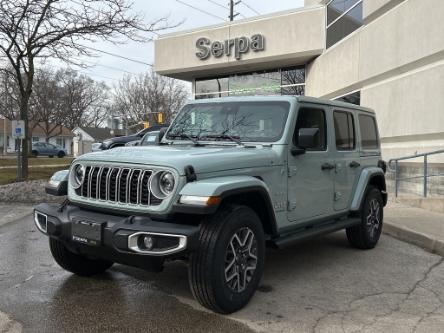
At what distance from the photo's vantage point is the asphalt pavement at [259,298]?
3.92 m

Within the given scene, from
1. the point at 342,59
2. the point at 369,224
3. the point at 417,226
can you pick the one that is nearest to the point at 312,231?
the point at 369,224

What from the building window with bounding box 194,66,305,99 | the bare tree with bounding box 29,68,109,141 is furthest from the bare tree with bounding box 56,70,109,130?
the building window with bounding box 194,66,305,99

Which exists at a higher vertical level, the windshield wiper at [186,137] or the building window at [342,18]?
the building window at [342,18]

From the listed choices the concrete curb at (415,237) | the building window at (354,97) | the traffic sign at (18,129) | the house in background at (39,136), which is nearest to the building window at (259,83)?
the building window at (354,97)

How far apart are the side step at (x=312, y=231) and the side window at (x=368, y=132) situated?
1.10 m

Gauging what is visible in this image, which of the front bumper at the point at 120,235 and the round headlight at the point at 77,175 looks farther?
the round headlight at the point at 77,175

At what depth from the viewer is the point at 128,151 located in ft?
14.7

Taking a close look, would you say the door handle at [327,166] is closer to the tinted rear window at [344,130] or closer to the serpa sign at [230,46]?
the tinted rear window at [344,130]

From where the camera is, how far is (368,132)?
6891 mm

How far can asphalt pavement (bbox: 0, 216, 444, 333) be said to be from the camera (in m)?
3.92

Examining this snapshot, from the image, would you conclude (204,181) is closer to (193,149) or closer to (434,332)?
(193,149)

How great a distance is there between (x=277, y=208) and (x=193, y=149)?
3.24ft

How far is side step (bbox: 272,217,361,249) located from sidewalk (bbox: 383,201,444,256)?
135 centimetres

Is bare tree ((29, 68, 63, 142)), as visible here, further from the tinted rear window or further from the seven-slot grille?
the seven-slot grille
